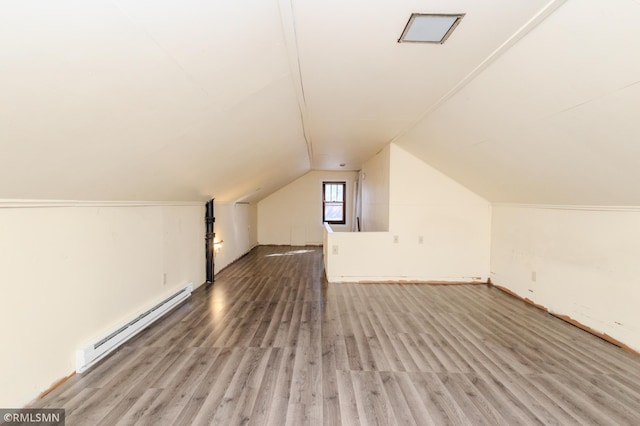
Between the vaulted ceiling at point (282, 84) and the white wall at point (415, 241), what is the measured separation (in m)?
1.56

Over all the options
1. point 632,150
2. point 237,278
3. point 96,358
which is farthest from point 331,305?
point 632,150

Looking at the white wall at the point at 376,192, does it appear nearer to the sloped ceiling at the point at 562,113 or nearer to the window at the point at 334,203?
the sloped ceiling at the point at 562,113

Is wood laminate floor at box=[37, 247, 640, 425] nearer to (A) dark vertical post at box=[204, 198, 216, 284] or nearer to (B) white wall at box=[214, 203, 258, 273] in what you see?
(A) dark vertical post at box=[204, 198, 216, 284]

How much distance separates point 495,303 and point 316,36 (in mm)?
3952

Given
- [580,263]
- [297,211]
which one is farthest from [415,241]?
[297,211]

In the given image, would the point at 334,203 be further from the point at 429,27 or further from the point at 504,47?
the point at 429,27

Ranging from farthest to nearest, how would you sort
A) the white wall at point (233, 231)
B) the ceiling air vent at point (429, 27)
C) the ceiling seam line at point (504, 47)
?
the white wall at point (233, 231) < the ceiling air vent at point (429, 27) < the ceiling seam line at point (504, 47)

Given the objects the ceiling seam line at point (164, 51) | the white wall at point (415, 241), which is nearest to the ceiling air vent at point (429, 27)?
the ceiling seam line at point (164, 51)

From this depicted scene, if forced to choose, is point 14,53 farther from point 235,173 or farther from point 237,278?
point 237,278

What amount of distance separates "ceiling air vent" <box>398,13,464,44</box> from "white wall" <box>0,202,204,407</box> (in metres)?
2.67

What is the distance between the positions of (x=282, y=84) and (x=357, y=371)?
240 cm

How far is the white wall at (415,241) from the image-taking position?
4.77 metres

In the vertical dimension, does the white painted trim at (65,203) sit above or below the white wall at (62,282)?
above

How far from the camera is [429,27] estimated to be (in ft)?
5.57
